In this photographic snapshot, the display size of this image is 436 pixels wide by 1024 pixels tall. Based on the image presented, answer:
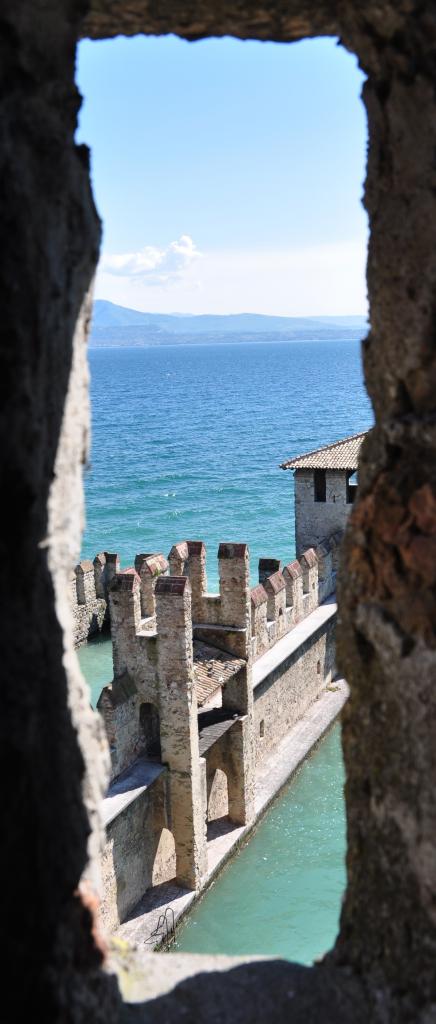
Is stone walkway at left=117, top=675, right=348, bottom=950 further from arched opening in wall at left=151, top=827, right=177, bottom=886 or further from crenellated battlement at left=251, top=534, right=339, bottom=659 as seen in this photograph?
crenellated battlement at left=251, top=534, right=339, bottom=659

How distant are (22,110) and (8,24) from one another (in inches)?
15.7

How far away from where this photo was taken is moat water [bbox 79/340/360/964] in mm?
16547

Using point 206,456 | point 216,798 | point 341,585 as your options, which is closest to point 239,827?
point 216,798

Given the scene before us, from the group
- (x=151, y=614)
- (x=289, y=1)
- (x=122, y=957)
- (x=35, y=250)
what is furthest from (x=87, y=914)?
(x=151, y=614)

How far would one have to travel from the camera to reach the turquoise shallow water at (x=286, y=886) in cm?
1562

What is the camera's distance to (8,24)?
4223 millimetres

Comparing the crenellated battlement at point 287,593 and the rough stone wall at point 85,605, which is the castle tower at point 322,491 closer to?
the crenellated battlement at point 287,593

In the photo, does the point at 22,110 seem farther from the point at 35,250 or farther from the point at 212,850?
the point at 212,850

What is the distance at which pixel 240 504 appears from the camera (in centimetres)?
6512

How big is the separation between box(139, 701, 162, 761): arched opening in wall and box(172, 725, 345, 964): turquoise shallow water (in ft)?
9.06

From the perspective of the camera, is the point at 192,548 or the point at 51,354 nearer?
the point at 51,354

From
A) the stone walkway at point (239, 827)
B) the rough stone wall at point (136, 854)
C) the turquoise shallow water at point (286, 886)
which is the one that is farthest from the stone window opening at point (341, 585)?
the turquoise shallow water at point (286, 886)

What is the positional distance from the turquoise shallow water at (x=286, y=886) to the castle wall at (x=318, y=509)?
7.69 metres

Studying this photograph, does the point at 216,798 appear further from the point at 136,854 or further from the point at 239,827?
the point at 136,854
